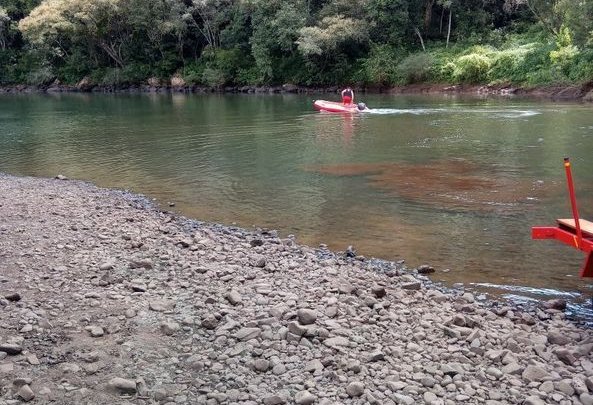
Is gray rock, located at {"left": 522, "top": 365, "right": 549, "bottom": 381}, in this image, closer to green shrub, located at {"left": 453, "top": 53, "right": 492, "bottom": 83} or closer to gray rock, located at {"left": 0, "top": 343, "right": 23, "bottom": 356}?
gray rock, located at {"left": 0, "top": 343, "right": 23, "bottom": 356}

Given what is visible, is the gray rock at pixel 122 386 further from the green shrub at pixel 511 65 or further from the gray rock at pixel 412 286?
the green shrub at pixel 511 65

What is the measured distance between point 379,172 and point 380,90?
3376 cm

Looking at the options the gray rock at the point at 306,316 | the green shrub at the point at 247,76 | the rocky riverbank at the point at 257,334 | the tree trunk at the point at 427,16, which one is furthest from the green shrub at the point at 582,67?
the gray rock at the point at 306,316

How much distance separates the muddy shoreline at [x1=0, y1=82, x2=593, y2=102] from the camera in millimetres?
36362

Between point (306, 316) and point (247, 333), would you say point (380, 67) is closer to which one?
point (306, 316)

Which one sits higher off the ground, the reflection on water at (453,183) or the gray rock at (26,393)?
the gray rock at (26,393)

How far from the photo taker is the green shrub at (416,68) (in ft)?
152

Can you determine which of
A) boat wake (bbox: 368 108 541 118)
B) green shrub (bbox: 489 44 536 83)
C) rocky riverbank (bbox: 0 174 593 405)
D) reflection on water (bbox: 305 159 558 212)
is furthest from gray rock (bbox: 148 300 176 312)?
green shrub (bbox: 489 44 536 83)

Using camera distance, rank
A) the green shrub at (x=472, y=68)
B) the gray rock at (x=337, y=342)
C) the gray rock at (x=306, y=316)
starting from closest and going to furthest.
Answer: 1. the gray rock at (x=337, y=342)
2. the gray rock at (x=306, y=316)
3. the green shrub at (x=472, y=68)

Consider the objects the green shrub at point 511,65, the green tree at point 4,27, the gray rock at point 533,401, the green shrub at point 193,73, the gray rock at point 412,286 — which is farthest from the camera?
the green tree at point 4,27

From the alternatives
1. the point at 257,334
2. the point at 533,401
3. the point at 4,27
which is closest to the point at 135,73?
the point at 4,27

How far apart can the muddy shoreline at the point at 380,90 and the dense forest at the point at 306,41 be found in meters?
0.64

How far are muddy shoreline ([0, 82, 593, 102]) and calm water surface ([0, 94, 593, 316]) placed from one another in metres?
4.97

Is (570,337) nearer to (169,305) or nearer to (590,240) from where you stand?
(590,240)
